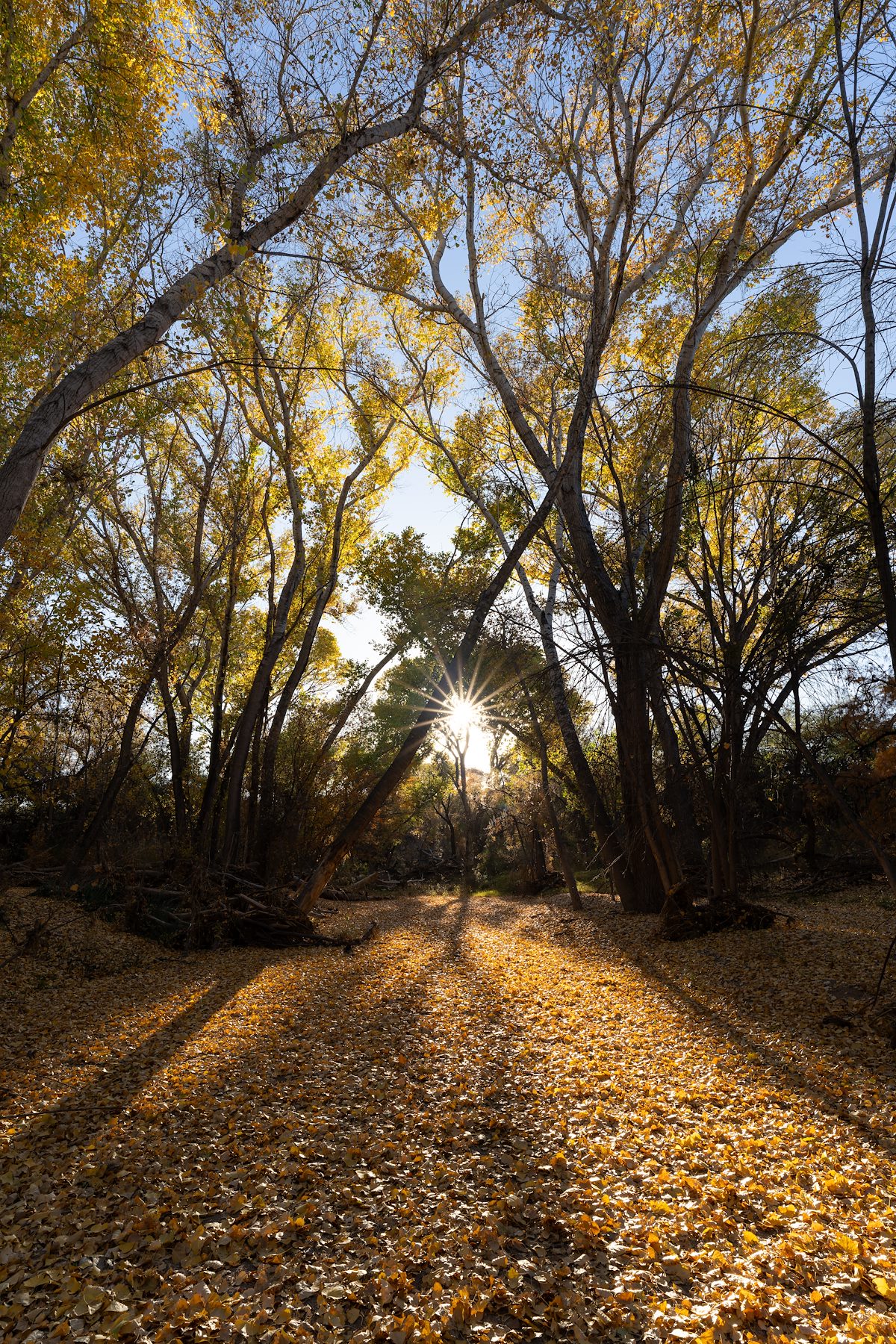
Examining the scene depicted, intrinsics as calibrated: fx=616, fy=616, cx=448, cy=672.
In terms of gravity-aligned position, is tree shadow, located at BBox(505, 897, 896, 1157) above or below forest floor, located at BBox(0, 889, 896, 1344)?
above

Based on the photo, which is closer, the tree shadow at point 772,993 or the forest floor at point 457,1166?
the forest floor at point 457,1166

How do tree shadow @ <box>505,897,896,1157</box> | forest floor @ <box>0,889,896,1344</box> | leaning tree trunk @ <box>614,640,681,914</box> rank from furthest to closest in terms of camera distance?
1. leaning tree trunk @ <box>614,640,681,914</box>
2. tree shadow @ <box>505,897,896,1157</box>
3. forest floor @ <box>0,889,896,1344</box>

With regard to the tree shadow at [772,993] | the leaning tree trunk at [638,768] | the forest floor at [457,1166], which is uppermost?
the leaning tree trunk at [638,768]

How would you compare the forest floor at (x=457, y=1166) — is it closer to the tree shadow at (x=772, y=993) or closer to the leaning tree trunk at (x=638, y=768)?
the tree shadow at (x=772, y=993)

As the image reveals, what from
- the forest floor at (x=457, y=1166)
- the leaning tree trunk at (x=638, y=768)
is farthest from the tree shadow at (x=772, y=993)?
the leaning tree trunk at (x=638, y=768)

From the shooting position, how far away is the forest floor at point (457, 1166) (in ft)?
6.54

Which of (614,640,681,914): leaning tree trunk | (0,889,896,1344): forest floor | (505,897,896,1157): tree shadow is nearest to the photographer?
(0,889,896,1344): forest floor

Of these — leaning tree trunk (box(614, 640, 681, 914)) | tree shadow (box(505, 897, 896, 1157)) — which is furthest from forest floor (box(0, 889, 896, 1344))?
leaning tree trunk (box(614, 640, 681, 914))

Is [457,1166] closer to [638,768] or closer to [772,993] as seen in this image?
[772,993]

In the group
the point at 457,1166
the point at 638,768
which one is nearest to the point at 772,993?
the point at 638,768

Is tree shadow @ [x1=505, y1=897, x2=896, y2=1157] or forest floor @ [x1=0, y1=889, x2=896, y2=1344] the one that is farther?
tree shadow @ [x1=505, y1=897, x2=896, y2=1157]

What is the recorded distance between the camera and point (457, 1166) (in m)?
2.88

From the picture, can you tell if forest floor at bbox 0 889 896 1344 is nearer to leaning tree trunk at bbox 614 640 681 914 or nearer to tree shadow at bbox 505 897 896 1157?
tree shadow at bbox 505 897 896 1157

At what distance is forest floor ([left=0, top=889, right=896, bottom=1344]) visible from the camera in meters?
1.99
